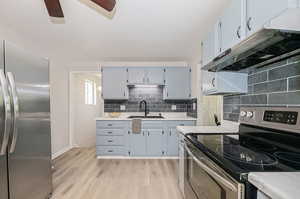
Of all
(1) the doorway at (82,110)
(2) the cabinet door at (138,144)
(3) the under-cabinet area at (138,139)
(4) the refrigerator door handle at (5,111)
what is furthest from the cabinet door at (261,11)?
(1) the doorway at (82,110)

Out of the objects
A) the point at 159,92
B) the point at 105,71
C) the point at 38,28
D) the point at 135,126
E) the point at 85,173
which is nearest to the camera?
the point at 38,28

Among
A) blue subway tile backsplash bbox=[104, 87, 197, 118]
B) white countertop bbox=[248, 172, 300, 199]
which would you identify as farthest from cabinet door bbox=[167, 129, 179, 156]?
white countertop bbox=[248, 172, 300, 199]

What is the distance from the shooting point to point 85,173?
2938mm

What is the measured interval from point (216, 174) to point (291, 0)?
897mm

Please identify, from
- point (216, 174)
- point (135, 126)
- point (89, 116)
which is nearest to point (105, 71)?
point (135, 126)

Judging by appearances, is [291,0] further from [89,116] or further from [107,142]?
[89,116]

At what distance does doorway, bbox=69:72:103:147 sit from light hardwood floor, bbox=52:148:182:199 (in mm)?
1028

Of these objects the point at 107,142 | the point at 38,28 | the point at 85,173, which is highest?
the point at 38,28

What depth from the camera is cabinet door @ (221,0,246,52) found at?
1190 millimetres

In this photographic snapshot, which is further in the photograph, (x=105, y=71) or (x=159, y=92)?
(x=159, y=92)

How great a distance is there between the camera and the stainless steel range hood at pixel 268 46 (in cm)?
87

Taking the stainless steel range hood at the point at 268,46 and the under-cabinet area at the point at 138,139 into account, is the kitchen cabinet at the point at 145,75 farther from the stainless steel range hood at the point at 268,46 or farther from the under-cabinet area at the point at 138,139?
the stainless steel range hood at the point at 268,46

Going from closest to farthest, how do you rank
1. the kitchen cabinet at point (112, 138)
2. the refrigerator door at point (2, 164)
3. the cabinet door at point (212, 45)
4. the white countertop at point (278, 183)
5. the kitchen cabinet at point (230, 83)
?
the white countertop at point (278, 183) < the refrigerator door at point (2, 164) < the cabinet door at point (212, 45) < the kitchen cabinet at point (230, 83) < the kitchen cabinet at point (112, 138)

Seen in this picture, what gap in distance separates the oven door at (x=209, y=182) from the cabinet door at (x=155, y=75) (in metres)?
2.55
